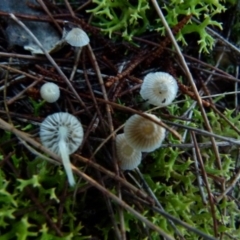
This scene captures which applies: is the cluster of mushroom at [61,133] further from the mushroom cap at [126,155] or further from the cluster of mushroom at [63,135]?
the mushroom cap at [126,155]

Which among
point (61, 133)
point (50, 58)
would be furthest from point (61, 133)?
point (50, 58)

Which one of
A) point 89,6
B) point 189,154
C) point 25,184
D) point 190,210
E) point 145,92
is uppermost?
point 89,6

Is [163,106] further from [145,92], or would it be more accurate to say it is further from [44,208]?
[44,208]

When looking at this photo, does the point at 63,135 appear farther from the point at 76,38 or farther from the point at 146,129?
the point at 76,38

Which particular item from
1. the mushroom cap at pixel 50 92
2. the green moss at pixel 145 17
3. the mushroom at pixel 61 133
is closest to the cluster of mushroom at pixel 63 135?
the mushroom at pixel 61 133

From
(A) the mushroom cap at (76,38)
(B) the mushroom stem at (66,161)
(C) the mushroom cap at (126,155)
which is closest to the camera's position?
(B) the mushroom stem at (66,161)

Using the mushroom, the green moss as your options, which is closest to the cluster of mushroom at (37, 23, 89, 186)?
the mushroom

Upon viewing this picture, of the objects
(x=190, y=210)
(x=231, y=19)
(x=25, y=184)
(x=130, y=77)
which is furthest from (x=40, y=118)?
(x=231, y=19)

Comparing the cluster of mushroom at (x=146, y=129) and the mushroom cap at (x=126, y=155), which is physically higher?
the cluster of mushroom at (x=146, y=129)
